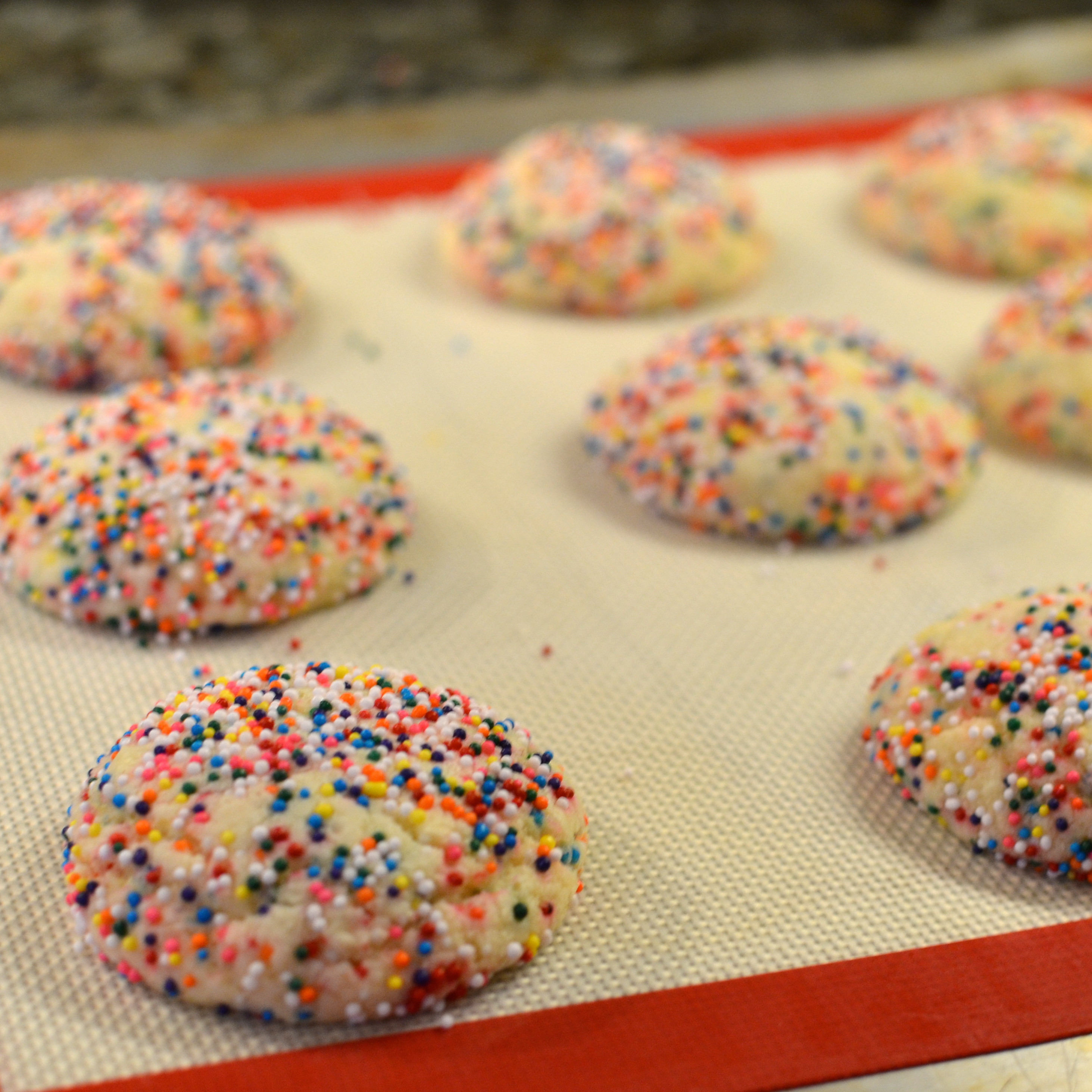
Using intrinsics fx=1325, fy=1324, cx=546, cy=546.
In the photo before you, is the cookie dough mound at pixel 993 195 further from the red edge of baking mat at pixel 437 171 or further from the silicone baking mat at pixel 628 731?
the red edge of baking mat at pixel 437 171

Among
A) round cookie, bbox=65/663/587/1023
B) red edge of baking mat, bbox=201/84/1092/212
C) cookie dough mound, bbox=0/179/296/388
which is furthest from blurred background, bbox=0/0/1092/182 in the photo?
round cookie, bbox=65/663/587/1023

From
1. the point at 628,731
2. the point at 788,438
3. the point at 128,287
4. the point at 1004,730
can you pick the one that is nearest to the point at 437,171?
the point at 128,287

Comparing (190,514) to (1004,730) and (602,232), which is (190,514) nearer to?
(1004,730)

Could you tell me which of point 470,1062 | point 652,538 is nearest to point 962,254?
point 652,538

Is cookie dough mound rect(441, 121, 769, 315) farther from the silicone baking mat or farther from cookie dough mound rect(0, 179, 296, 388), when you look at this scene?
cookie dough mound rect(0, 179, 296, 388)

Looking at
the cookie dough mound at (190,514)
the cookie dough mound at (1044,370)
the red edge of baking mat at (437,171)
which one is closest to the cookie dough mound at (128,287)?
the cookie dough mound at (190,514)

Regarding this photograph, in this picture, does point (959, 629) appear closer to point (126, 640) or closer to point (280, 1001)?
Result: point (280, 1001)
